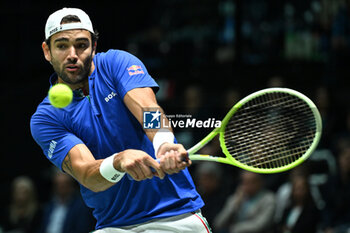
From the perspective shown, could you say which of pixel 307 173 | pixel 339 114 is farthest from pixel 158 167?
pixel 339 114

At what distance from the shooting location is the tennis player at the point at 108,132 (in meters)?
4.26

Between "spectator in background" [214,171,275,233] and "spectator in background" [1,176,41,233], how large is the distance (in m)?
2.77

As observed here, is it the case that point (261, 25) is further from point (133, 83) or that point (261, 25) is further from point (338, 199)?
point (133, 83)

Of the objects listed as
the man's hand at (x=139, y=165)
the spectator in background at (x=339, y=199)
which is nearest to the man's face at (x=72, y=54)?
the man's hand at (x=139, y=165)

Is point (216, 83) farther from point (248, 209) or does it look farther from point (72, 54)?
point (72, 54)

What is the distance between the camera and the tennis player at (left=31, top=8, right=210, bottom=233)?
4.26 meters

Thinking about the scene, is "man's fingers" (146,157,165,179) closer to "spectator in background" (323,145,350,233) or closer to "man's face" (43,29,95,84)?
"man's face" (43,29,95,84)

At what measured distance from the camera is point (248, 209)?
787 cm

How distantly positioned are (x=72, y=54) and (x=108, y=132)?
0.55 meters

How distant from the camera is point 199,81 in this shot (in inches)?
394

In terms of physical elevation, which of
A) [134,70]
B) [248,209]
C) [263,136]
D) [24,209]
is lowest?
[24,209]

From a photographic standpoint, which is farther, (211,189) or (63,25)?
(211,189)

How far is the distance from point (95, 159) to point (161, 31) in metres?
7.20

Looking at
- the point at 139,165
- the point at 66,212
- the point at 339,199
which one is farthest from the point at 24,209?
the point at 139,165
